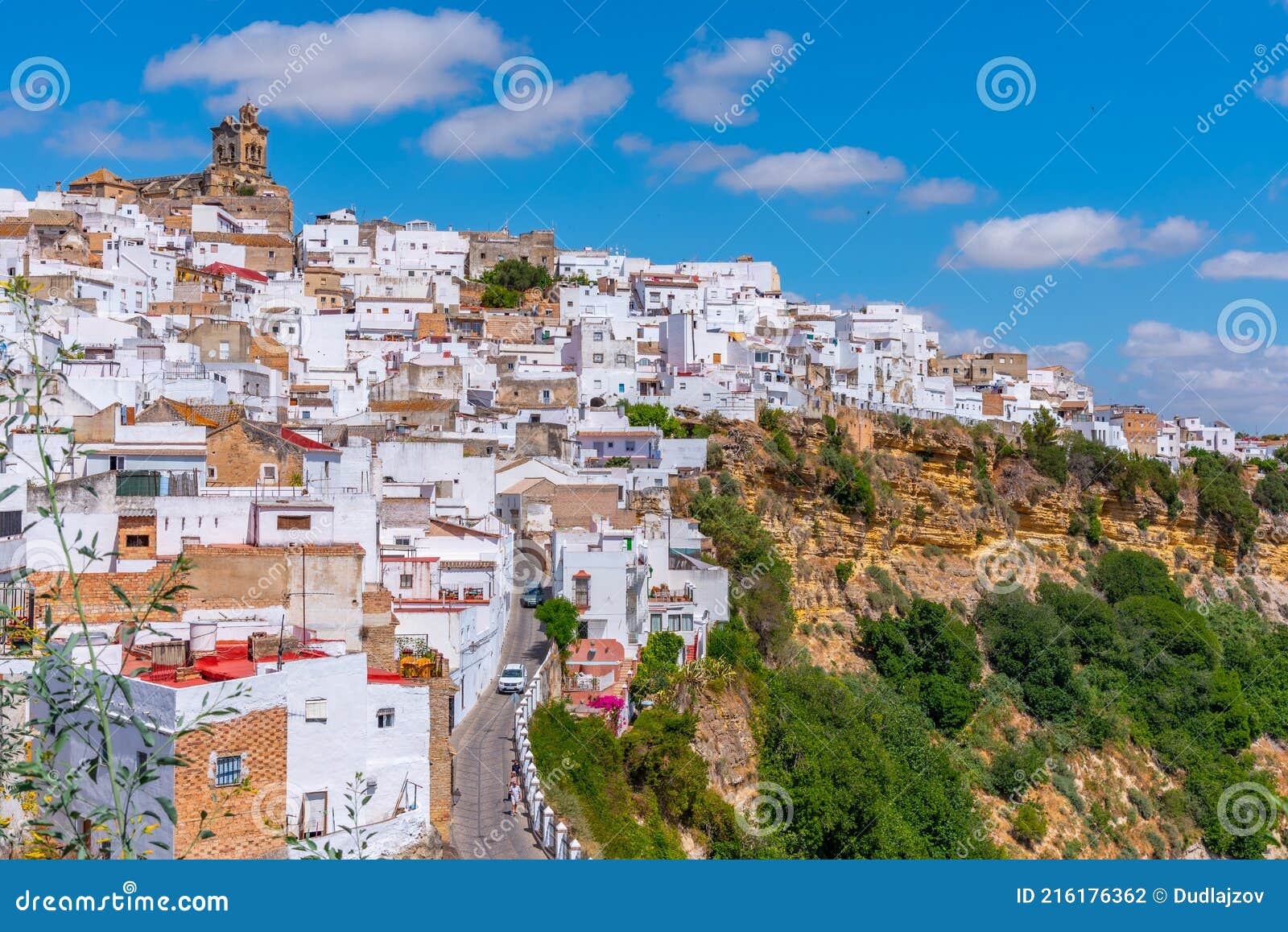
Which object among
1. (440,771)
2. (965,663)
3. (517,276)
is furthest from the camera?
(517,276)

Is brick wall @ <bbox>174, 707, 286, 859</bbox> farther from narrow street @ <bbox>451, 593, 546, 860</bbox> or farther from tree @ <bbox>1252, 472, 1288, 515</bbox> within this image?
tree @ <bbox>1252, 472, 1288, 515</bbox>

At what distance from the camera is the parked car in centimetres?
1970

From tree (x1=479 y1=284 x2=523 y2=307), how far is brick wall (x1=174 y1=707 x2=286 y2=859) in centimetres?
4378

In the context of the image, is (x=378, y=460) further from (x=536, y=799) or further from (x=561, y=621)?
(x=536, y=799)

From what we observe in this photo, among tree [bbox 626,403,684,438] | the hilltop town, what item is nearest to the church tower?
the hilltop town

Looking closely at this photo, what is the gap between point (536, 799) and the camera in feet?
48.4

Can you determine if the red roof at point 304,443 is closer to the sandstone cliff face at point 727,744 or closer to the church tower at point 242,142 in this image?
the sandstone cliff face at point 727,744

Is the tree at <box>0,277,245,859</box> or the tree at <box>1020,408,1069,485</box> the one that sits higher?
the tree at <box>1020,408,1069,485</box>

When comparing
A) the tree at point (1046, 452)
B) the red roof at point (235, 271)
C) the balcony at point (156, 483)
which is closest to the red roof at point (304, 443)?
the balcony at point (156, 483)

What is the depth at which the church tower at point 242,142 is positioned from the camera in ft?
256

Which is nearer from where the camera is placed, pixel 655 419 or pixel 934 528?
pixel 655 419

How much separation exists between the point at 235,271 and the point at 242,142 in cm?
3187

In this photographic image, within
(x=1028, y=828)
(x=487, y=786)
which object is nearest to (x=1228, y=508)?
(x=1028, y=828)

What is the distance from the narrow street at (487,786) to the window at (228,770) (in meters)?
2.85
